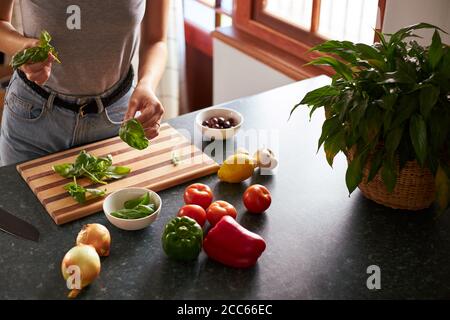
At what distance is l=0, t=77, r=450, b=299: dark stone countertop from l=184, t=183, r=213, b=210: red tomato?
5 cm

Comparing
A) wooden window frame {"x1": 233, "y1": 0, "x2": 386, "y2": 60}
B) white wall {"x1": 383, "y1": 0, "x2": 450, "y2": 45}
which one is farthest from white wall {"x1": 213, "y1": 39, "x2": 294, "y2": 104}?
white wall {"x1": 383, "y1": 0, "x2": 450, "y2": 45}

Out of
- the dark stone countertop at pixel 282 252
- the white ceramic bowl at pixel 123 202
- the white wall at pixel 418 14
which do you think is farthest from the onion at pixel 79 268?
the white wall at pixel 418 14

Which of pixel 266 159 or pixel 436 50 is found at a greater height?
pixel 436 50

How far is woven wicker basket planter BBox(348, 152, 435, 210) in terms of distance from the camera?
1.19m

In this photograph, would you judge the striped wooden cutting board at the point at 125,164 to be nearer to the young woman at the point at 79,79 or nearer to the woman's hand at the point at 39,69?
the young woman at the point at 79,79

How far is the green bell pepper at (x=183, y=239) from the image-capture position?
109cm

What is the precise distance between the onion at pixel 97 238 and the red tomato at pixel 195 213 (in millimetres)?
166

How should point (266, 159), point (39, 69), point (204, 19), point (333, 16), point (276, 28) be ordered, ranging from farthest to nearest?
point (204, 19) → point (276, 28) → point (333, 16) → point (266, 159) → point (39, 69)

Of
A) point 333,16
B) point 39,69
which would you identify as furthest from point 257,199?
point 333,16

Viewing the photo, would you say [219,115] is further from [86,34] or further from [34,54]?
[34,54]

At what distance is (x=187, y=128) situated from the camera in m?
1.62

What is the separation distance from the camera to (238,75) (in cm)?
265

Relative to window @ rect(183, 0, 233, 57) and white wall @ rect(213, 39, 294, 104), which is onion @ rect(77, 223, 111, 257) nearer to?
white wall @ rect(213, 39, 294, 104)

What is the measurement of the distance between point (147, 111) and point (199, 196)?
284 mm
